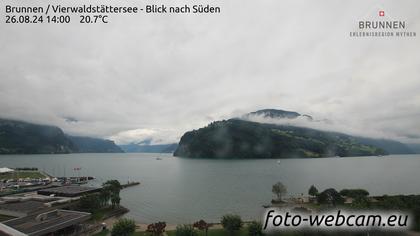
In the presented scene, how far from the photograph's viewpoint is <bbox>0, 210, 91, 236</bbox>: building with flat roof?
41000mm

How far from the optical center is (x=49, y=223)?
43.8m

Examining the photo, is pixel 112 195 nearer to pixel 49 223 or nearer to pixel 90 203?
pixel 90 203

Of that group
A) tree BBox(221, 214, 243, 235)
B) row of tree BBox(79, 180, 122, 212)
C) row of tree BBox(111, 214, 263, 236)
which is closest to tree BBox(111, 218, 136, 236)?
row of tree BBox(111, 214, 263, 236)

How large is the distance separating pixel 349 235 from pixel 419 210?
2005 centimetres

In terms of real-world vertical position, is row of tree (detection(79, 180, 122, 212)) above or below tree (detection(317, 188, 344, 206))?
above

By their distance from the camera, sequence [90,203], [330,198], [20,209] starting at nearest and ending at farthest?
[20,209]
[90,203]
[330,198]

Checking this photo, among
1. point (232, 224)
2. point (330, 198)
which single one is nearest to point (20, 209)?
point (232, 224)

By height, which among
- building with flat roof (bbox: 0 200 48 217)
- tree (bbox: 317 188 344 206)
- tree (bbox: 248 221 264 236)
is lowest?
tree (bbox: 317 188 344 206)

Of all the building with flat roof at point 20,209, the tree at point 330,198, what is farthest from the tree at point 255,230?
the building with flat roof at point 20,209

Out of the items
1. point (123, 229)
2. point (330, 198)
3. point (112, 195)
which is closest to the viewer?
point (123, 229)

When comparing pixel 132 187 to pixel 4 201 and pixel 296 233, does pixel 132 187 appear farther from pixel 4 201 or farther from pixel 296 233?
pixel 296 233

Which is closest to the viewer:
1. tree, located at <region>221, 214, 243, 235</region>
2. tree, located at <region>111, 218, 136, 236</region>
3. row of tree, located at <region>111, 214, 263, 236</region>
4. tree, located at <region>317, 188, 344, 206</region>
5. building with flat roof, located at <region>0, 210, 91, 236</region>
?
row of tree, located at <region>111, 214, 263, 236</region>

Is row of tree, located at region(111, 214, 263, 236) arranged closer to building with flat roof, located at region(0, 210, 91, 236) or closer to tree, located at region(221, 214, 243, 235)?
tree, located at region(221, 214, 243, 235)

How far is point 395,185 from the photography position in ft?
343
